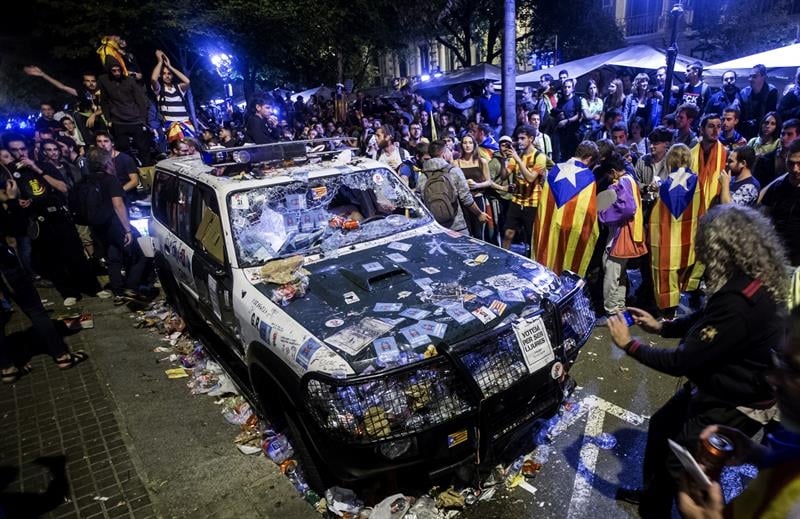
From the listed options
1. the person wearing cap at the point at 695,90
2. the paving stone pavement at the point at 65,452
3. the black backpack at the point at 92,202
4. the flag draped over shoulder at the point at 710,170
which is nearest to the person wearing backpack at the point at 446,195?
the flag draped over shoulder at the point at 710,170

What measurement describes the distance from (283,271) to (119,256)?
4588 mm

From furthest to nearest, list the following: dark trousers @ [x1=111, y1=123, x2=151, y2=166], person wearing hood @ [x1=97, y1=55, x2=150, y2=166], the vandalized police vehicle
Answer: dark trousers @ [x1=111, y1=123, x2=151, y2=166] → person wearing hood @ [x1=97, y1=55, x2=150, y2=166] → the vandalized police vehicle

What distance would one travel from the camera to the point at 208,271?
3.84m

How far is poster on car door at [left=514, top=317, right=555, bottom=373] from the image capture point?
113 inches

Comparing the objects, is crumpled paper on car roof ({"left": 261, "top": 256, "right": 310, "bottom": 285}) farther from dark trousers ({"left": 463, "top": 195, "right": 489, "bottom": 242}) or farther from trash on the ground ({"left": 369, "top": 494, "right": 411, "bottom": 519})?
dark trousers ({"left": 463, "top": 195, "right": 489, "bottom": 242})

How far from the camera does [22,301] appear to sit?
4664mm

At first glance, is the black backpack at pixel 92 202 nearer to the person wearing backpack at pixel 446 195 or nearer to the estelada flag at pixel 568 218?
the person wearing backpack at pixel 446 195

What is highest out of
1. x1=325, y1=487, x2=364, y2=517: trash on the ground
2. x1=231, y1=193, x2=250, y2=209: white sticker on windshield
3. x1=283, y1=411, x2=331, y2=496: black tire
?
x1=231, y1=193, x2=250, y2=209: white sticker on windshield

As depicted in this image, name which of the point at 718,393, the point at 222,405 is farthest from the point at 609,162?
the point at 222,405

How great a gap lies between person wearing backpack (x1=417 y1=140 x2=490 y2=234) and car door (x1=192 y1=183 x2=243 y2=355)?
2441 mm

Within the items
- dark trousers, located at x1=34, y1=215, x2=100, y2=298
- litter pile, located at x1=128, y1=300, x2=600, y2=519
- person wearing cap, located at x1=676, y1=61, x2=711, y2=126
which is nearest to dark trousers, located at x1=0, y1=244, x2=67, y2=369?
litter pile, located at x1=128, y1=300, x2=600, y2=519

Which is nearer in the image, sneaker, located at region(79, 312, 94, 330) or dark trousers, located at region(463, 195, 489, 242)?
sneaker, located at region(79, 312, 94, 330)

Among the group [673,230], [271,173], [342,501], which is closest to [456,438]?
[342,501]

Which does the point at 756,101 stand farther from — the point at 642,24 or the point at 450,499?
the point at 642,24
